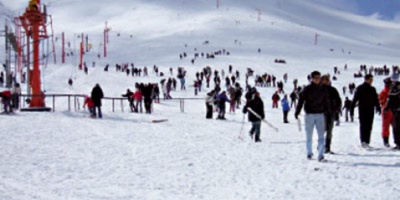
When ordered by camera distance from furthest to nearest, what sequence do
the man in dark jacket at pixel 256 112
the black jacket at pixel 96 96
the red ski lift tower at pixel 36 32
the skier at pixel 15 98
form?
the red ski lift tower at pixel 36 32 < the skier at pixel 15 98 < the black jacket at pixel 96 96 < the man in dark jacket at pixel 256 112

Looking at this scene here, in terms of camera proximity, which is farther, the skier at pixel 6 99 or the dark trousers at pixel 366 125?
the skier at pixel 6 99

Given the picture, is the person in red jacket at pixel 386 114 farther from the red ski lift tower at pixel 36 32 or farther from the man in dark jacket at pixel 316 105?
the red ski lift tower at pixel 36 32

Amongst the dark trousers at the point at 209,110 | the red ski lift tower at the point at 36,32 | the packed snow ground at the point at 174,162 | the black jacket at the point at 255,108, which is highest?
the red ski lift tower at the point at 36,32

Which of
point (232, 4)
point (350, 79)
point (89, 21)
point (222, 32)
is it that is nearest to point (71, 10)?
point (89, 21)

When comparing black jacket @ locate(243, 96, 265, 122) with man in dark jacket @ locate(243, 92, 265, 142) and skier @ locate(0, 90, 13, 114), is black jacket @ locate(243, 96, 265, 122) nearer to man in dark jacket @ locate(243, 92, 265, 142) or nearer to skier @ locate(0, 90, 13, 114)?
man in dark jacket @ locate(243, 92, 265, 142)

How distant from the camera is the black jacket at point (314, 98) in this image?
862cm

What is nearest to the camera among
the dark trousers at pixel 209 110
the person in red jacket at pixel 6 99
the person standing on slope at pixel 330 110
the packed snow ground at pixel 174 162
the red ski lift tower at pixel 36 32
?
the packed snow ground at pixel 174 162

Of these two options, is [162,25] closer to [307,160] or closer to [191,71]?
[191,71]

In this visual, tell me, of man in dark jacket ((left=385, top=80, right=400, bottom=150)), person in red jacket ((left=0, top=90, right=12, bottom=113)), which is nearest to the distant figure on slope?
man in dark jacket ((left=385, top=80, right=400, bottom=150))

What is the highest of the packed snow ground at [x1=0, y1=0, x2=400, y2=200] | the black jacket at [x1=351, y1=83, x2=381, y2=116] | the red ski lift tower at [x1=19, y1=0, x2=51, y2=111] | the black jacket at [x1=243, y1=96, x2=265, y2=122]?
the red ski lift tower at [x1=19, y1=0, x2=51, y2=111]

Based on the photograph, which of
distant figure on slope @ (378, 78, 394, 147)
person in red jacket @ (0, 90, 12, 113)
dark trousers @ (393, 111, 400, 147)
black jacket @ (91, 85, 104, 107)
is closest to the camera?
dark trousers @ (393, 111, 400, 147)

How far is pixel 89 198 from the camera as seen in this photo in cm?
654

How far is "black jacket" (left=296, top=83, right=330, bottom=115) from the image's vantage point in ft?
28.3

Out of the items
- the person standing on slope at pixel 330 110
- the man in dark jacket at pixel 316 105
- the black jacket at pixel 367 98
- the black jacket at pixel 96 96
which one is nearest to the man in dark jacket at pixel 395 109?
the black jacket at pixel 367 98
